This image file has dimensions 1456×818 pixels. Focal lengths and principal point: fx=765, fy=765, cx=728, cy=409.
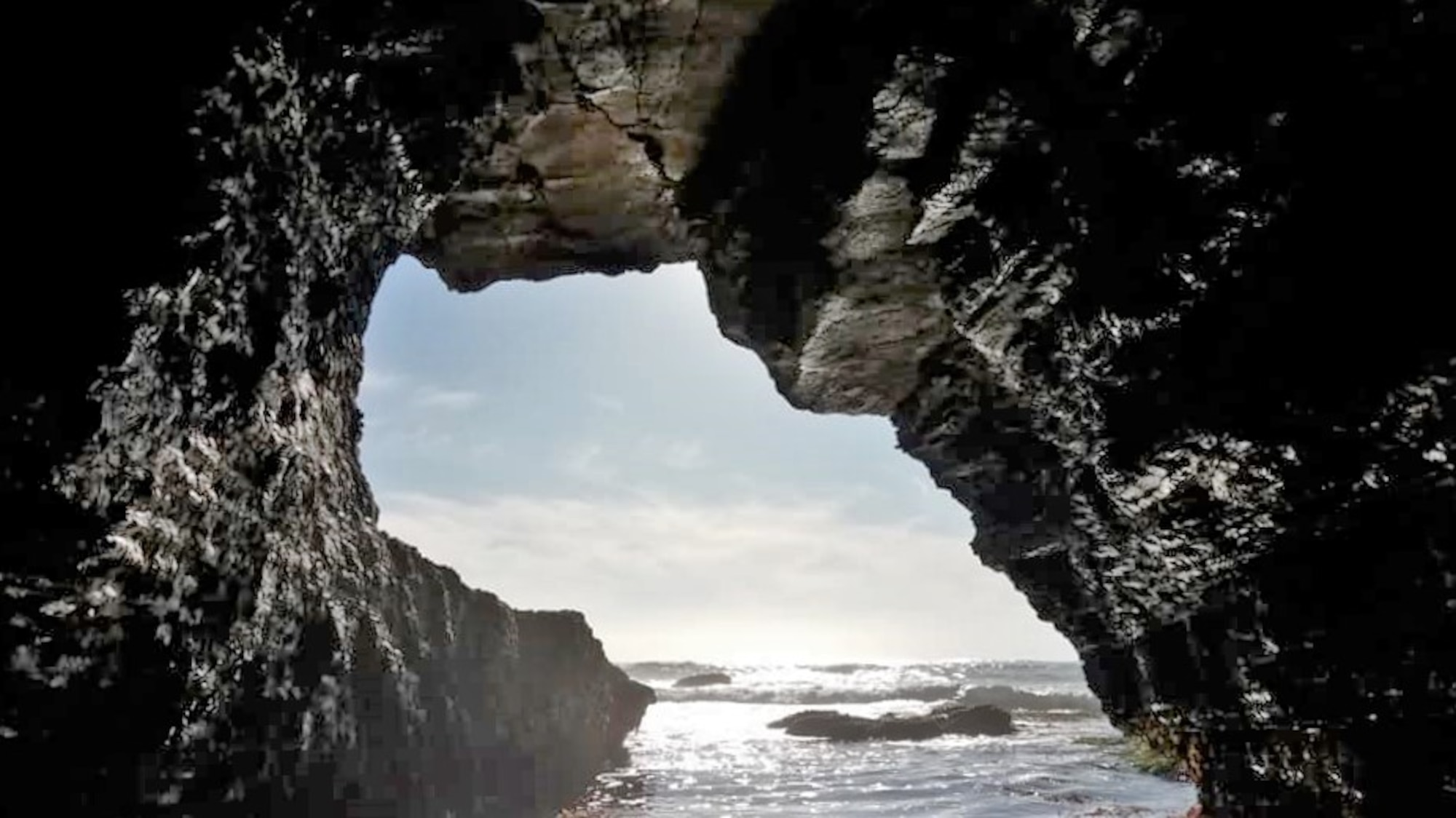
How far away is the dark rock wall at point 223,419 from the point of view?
13.6 ft

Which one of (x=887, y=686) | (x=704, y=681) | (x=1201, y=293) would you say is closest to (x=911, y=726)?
(x=1201, y=293)

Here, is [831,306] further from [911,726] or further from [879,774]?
[911,726]

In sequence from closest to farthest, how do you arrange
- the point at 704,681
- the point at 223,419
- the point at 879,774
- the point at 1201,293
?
1. the point at 223,419
2. the point at 1201,293
3. the point at 879,774
4. the point at 704,681

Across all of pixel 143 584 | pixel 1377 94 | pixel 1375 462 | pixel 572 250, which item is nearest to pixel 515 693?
pixel 572 250

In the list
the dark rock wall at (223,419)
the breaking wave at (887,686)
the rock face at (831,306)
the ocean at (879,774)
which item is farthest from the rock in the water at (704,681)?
the dark rock wall at (223,419)

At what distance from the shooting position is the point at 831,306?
9477mm

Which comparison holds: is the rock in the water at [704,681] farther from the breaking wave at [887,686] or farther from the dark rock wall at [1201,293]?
the dark rock wall at [1201,293]

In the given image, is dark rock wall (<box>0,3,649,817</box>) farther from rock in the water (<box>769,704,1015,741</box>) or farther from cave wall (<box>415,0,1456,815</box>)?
rock in the water (<box>769,704,1015,741</box>)

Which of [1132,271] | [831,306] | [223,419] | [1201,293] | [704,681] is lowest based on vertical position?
[704,681]

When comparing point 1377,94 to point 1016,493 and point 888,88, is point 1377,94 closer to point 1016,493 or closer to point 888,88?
point 888,88

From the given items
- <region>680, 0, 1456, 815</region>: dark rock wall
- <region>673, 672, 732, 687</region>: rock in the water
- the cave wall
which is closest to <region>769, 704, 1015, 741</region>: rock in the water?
the cave wall

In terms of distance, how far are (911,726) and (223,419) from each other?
26260 millimetres

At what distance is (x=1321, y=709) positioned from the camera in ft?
20.0

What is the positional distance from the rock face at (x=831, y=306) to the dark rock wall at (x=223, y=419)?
28mm
